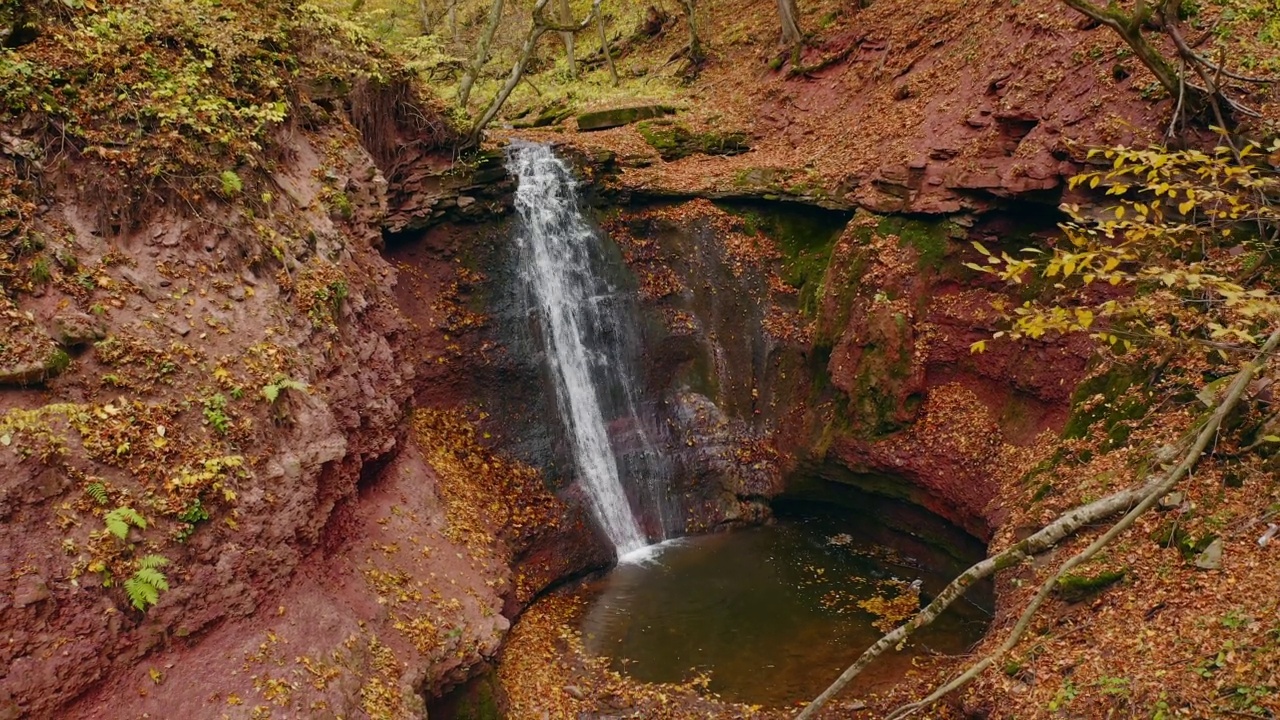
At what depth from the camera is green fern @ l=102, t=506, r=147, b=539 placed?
5.89 m

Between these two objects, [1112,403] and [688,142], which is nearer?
[1112,403]

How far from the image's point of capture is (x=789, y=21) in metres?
20.5

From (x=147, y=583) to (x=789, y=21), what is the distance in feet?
66.4

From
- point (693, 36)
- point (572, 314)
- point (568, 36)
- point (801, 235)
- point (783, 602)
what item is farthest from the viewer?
point (568, 36)

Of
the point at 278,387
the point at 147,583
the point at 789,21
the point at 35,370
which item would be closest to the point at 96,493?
the point at 147,583

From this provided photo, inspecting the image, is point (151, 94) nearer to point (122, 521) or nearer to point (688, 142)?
point (122, 521)

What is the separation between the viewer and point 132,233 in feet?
24.8

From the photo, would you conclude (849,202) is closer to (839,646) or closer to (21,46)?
(839,646)

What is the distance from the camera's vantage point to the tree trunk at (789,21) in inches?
803

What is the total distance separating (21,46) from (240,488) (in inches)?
203

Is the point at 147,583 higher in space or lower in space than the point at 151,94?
lower

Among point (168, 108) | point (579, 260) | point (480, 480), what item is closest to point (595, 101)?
point (579, 260)

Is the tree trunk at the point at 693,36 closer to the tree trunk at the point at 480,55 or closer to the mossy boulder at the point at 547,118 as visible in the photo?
the mossy boulder at the point at 547,118

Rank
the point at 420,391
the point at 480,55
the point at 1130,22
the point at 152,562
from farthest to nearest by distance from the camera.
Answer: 1. the point at 480,55
2. the point at 420,391
3. the point at 1130,22
4. the point at 152,562
